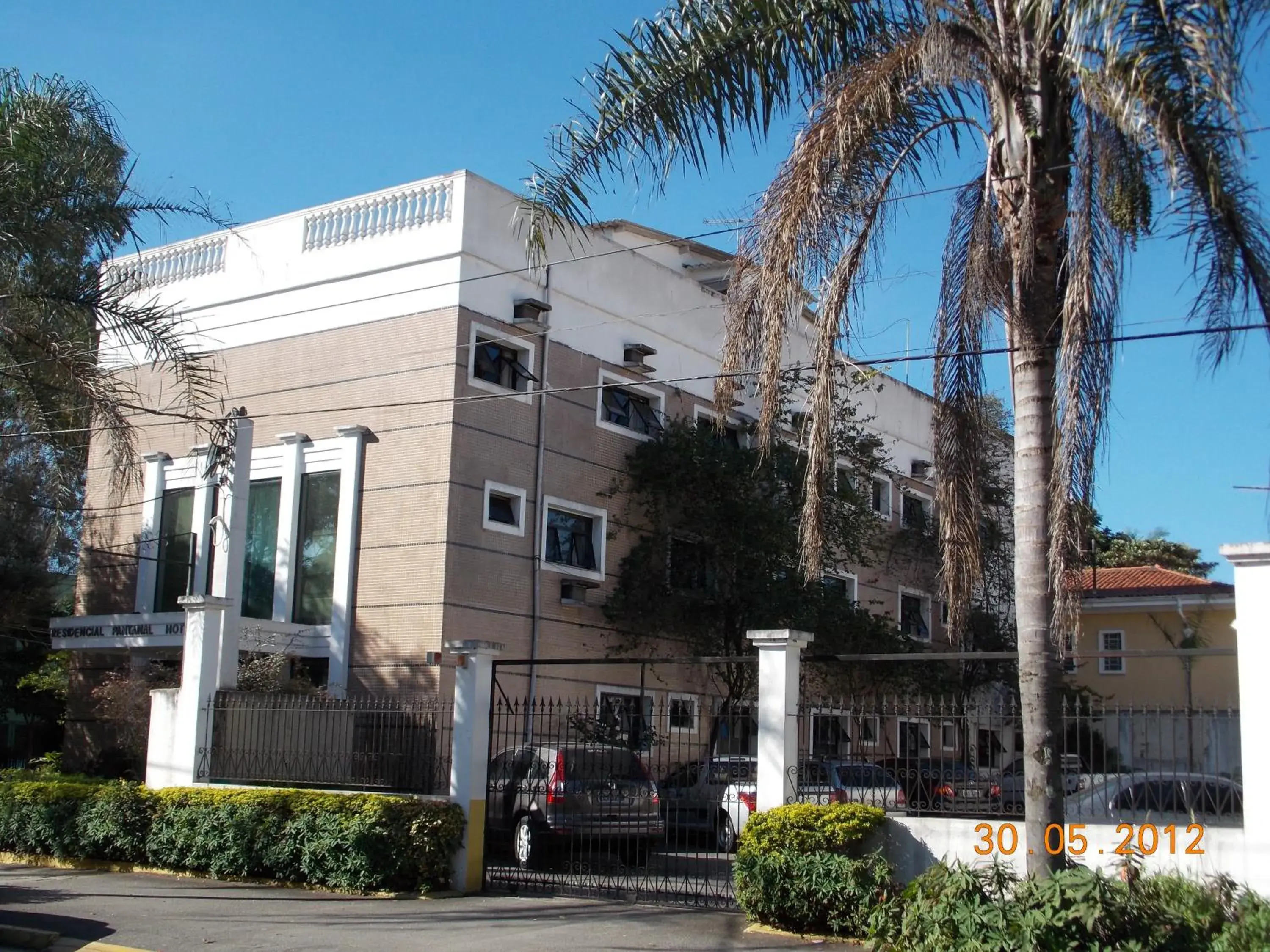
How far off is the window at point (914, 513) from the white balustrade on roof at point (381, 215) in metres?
15.6

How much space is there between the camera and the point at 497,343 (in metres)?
22.9

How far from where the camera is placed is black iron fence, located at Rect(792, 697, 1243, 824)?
10.5 metres

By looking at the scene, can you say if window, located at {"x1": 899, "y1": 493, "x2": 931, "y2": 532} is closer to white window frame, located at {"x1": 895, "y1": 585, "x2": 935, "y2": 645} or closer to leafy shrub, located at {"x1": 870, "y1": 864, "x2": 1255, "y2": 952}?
white window frame, located at {"x1": 895, "y1": 585, "x2": 935, "y2": 645}

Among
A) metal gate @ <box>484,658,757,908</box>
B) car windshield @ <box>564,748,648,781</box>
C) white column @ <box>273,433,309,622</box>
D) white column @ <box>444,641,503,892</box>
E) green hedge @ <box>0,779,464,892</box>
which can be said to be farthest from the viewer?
white column @ <box>273,433,309,622</box>

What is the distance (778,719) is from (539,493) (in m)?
11.2

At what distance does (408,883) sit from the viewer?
14.3 m

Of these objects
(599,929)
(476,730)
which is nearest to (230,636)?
(476,730)

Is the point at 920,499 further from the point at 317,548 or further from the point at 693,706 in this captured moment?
the point at 317,548

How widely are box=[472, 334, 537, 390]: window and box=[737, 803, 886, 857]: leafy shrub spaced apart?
39.3 feet

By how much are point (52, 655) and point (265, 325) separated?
7.89 m

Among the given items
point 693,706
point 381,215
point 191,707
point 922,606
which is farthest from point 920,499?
point 191,707

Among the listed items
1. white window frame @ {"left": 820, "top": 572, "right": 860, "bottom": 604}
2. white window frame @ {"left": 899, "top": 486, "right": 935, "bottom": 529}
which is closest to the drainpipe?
white window frame @ {"left": 820, "top": 572, "right": 860, "bottom": 604}

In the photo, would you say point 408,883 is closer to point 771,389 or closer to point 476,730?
point 476,730

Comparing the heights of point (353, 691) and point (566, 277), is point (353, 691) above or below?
below
